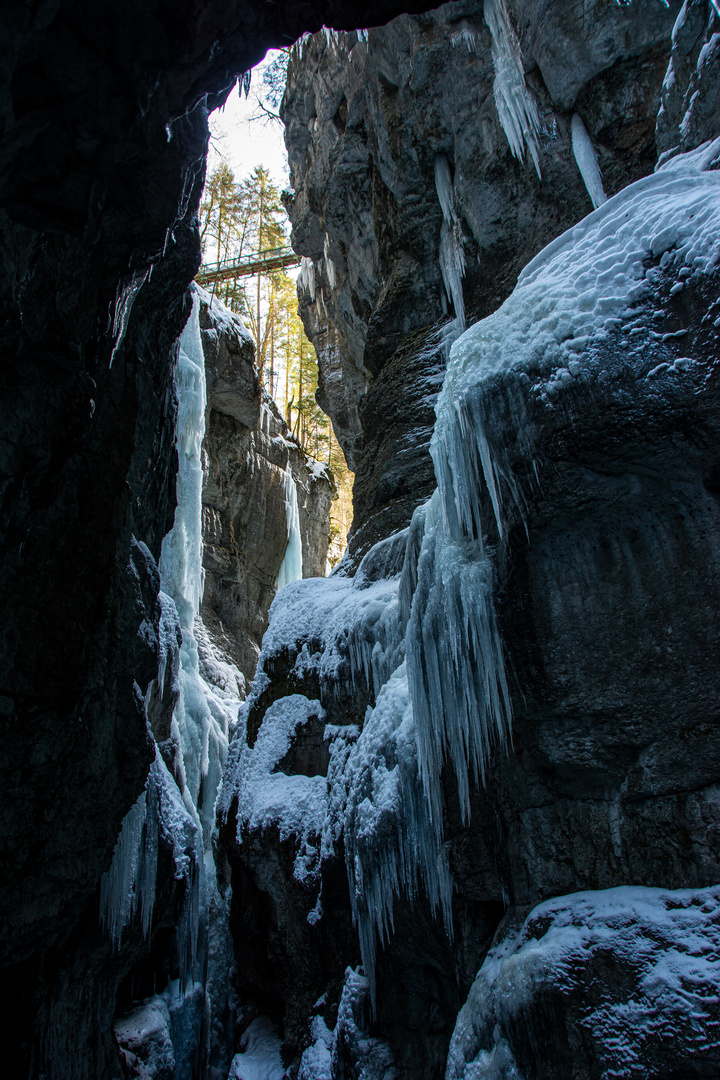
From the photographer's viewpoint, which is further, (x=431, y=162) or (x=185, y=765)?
(x=185, y=765)

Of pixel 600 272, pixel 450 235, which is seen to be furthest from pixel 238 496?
pixel 600 272

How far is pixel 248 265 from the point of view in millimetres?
22406

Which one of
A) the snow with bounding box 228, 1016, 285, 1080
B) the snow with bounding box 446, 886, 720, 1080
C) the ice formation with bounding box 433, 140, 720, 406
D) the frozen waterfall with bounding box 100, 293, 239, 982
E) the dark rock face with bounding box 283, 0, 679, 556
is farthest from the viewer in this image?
the dark rock face with bounding box 283, 0, 679, 556

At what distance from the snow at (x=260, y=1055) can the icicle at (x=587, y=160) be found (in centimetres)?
1173

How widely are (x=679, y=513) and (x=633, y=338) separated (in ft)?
4.13

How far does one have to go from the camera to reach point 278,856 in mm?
7859

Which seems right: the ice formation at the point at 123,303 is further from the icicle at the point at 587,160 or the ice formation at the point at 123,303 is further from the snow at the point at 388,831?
the icicle at the point at 587,160

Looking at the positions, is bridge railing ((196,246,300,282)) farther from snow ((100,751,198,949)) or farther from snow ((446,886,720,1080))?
snow ((446,886,720,1080))

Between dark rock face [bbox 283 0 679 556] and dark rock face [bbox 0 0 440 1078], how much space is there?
474 centimetres

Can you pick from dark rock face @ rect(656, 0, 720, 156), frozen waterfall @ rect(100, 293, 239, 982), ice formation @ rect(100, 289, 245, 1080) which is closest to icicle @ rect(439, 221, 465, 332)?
dark rock face @ rect(656, 0, 720, 156)

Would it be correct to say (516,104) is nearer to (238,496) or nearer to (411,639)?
(411,639)

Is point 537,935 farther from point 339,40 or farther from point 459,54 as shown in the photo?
point 339,40

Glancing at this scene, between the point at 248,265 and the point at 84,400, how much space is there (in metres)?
→ 19.4

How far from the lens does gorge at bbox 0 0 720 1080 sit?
12.1 ft
